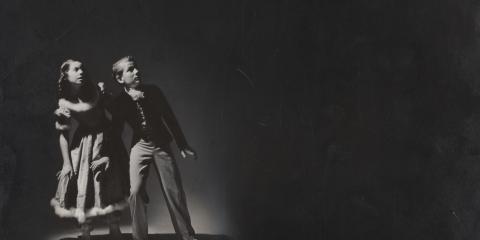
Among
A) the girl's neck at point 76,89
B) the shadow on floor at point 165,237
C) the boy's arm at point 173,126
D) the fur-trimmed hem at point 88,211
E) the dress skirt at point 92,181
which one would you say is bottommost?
the shadow on floor at point 165,237

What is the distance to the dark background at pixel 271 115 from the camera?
3932 mm

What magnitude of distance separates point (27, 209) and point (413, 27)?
9.70 ft

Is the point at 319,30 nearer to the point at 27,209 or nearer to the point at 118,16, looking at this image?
the point at 118,16

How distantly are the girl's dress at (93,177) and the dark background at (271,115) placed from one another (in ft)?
0.56

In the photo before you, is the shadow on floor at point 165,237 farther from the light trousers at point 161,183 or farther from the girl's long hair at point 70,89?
the girl's long hair at point 70,89

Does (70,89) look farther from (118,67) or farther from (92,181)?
(92,181)

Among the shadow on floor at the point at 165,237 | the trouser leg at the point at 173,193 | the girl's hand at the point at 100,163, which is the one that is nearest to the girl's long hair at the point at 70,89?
the girl's hand at the point at 100,163

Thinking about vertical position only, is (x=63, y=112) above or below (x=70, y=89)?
below

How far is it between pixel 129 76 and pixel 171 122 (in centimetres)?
42

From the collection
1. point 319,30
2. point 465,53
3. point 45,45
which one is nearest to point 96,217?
point 45,45

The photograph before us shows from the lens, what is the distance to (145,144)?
388cm

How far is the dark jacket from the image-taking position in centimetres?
388

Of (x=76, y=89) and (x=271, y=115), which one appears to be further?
(x=271, y=115)

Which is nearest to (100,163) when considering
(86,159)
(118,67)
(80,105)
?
(86,159)
